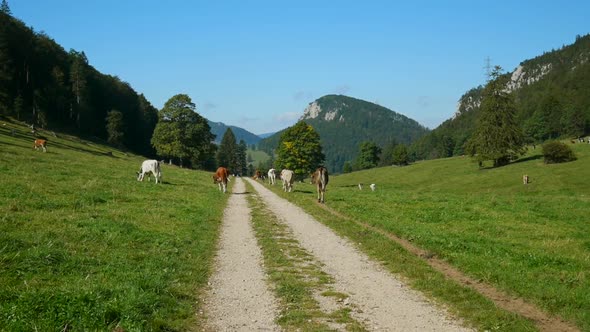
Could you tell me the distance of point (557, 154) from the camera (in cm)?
7538

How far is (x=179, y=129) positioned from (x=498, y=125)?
5944cm

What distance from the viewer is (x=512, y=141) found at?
85312 mm

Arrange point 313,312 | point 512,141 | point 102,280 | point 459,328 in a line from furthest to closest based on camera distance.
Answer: point 512,141, point 102,280, point 313,312, point 459,328

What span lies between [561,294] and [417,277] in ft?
9.70

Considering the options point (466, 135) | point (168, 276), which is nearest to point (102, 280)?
point (168, 276)

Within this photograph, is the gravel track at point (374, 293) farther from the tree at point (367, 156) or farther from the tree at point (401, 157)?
the tree at point (367, 156)

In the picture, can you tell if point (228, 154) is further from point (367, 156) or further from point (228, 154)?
point (367, 156)

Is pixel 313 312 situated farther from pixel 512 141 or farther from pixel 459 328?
pixel 512 141

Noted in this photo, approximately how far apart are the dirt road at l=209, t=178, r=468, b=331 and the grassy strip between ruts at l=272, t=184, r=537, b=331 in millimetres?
320

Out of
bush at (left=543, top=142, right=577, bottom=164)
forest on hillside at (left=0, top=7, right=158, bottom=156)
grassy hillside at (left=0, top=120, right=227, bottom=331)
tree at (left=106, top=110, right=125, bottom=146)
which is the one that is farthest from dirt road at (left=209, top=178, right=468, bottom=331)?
tree at (left=106, top=110, right=125, bottom=146)

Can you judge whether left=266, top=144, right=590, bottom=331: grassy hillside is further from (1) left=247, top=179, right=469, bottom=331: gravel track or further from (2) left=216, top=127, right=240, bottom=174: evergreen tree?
(2) left=216, top=127, right=240, bottom=174: evergreen tree

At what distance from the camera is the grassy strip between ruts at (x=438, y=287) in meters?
7.81

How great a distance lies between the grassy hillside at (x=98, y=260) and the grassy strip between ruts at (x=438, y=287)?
4.79m

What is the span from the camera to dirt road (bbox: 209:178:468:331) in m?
7.70
